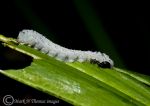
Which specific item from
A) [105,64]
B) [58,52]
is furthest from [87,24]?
[58,52]

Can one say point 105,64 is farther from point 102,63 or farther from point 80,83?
point 80,83

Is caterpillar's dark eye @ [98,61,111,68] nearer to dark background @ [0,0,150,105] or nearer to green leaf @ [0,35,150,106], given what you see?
green leaf @ [0,35,150,106]

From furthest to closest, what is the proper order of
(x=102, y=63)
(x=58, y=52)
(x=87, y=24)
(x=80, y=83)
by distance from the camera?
(x=87, y=24) → (x=102, y=63) → (x=58, y=52) → (x=80, y=83)

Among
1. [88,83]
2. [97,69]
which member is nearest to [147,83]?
[97,69]

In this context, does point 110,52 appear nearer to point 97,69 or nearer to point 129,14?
point 129,14

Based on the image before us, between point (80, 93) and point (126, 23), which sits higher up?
point (126, 23)

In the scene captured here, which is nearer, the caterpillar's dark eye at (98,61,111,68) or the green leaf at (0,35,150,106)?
the green leaf at (0,35,150,106)

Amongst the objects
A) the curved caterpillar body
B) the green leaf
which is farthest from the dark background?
the green leaf
